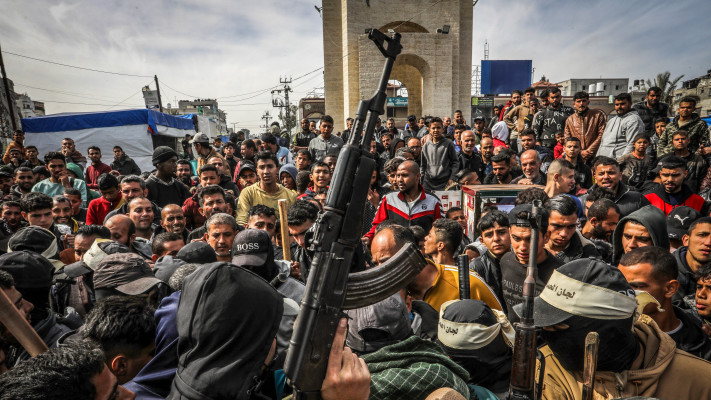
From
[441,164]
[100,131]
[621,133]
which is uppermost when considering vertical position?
[100,131]

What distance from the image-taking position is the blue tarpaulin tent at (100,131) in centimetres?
1395

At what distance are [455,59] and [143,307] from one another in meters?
20.6

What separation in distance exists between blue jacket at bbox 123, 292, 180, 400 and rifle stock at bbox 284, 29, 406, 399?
0.75m

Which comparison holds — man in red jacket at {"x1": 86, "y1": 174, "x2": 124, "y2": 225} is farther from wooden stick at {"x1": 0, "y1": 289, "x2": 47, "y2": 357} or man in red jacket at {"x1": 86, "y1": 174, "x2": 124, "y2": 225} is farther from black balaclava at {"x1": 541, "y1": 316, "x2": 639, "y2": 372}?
black balaclava at {"x1": 541, "y1": 316, "x2": 639, "y2": 372}

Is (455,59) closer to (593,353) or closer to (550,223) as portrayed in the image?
Answer: (550,223)

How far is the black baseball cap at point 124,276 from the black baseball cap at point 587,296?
235 cm

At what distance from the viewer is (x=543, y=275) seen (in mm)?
2955

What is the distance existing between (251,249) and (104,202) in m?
3.72

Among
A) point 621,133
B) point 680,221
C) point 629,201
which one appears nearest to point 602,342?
point 680,221

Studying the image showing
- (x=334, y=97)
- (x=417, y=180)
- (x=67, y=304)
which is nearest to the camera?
(x=67, y=304)

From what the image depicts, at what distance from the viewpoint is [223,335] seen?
4.76 feet

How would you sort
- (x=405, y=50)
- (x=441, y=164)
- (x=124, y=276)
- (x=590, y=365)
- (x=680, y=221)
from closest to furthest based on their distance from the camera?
(x=590, y=365) < (x=124, y=276) < (x=680, y=221) < (x=441, y=164) < (x=405, y=50)

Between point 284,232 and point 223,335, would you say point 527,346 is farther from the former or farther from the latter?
point 284,232

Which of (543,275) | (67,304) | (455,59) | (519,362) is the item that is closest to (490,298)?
(543,275)
